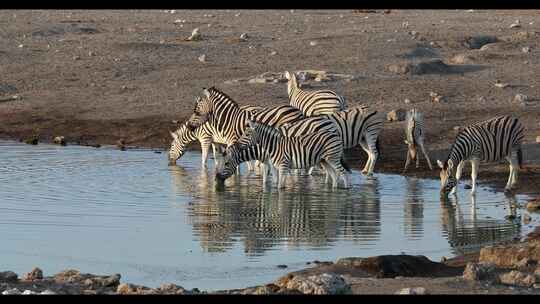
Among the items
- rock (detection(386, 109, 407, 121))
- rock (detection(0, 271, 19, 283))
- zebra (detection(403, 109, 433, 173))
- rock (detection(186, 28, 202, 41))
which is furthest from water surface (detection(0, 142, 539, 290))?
rock (detection(186, 28, 202, 41))

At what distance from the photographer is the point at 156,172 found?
18781mm

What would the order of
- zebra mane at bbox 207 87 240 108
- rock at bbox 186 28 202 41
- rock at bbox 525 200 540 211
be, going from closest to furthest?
rock at bbox 525 200 540 211
zebra mane at bbox 207 87 240 108
rock at bbox 186 28 202 41

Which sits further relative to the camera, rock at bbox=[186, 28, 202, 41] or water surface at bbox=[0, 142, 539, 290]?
rock at bbox=[186, 28, 202, 41]

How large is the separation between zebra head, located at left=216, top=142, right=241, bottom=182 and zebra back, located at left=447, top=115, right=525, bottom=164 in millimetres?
2882

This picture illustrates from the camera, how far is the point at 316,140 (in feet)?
56.4

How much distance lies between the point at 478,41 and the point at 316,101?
1065cm

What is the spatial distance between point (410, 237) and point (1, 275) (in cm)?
484

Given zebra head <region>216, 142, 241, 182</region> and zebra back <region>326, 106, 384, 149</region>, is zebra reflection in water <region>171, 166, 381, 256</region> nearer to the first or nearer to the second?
zebra head <region>216, 142, 241, 182</region>

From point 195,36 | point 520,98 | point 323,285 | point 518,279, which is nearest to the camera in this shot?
point 323,285

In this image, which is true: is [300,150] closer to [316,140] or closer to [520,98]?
[316,140]

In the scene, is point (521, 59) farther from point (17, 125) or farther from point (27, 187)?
point (27, 187)

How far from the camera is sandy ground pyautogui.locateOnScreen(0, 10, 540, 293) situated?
22319mm

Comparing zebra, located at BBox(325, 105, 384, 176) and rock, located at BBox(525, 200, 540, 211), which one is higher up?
zebra, located at BBox(325, 105, 384, 176)

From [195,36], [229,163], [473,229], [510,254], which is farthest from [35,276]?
[195,36]
